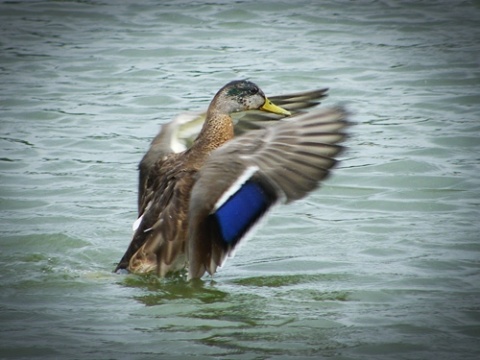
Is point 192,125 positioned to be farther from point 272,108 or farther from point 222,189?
point 222,189

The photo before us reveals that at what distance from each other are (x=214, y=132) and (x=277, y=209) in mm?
1387

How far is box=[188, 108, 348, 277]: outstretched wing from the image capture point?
5789mm

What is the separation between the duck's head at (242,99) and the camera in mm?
6930

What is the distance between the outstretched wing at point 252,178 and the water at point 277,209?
15.0 inches

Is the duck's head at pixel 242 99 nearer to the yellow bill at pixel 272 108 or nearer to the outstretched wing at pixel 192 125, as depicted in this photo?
the yellow bill at pixel 272 108

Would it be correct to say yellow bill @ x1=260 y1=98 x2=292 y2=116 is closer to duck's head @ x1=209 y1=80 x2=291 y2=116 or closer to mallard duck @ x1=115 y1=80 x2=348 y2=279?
duck's head @ x1=209 y1=80 x2=291 y2=116

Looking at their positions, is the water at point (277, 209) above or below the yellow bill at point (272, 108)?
below

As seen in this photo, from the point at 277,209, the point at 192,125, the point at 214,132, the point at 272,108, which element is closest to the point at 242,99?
the point at 272,108

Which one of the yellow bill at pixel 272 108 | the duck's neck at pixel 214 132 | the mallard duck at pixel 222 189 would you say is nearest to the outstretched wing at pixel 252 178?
the mallard duck at pixel 222 189

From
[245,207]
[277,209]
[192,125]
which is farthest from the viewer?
[277,209]

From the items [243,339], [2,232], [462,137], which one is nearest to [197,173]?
[243,339]

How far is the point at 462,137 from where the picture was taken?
31.0ft

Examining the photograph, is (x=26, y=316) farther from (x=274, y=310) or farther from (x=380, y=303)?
(x=380, y=303)

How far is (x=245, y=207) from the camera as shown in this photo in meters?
5.79
